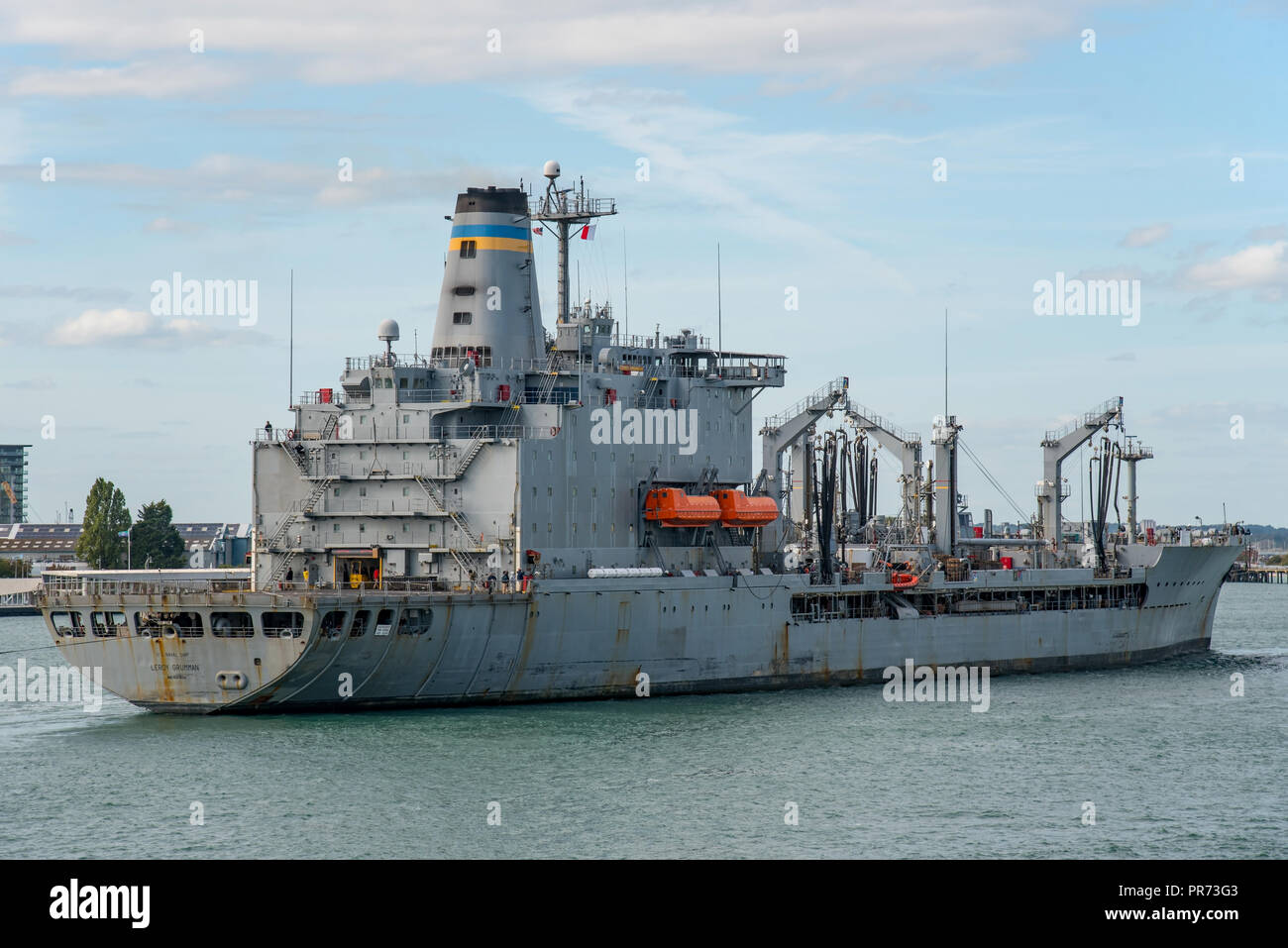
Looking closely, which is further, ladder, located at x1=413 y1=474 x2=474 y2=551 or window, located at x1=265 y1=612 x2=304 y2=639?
ladder, located at x1=413 y1=474 x2=474 y2=551

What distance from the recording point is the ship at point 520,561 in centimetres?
3797

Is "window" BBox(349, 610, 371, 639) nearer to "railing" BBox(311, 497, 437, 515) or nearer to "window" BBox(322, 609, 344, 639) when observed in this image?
"window" BBox(322, 609, 344, 639)

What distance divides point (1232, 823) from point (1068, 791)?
3474 millimetres

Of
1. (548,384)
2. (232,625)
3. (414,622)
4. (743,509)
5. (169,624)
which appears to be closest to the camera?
(232,625)

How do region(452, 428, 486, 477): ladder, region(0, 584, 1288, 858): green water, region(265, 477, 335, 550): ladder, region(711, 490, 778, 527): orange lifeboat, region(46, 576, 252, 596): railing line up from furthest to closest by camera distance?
region(711, 490, 778, 527): orange lifeboat, region(265, 477, 335, 550): ladder, region(452, 428, 486, 477): ladder, region(46, 576, 252, 596): railing, region(0, 584, 1288, 858): green water

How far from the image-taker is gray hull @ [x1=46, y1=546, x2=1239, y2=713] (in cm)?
3744

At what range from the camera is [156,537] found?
102250 millimetres

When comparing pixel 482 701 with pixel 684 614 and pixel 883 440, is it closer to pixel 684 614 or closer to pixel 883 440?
pixel 684 614

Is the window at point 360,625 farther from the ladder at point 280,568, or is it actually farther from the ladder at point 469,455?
the ladder at point 280,568

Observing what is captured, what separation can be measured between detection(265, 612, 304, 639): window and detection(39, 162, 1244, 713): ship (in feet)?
0.18

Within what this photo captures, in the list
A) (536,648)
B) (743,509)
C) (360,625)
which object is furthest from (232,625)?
(743,509)

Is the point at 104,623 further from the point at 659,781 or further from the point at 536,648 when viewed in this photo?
the point at 659,781

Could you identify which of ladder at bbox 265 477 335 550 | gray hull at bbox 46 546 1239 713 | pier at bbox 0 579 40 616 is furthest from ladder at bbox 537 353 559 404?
pier at bbox 0 579 40 616

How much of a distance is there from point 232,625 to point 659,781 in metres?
12.3
